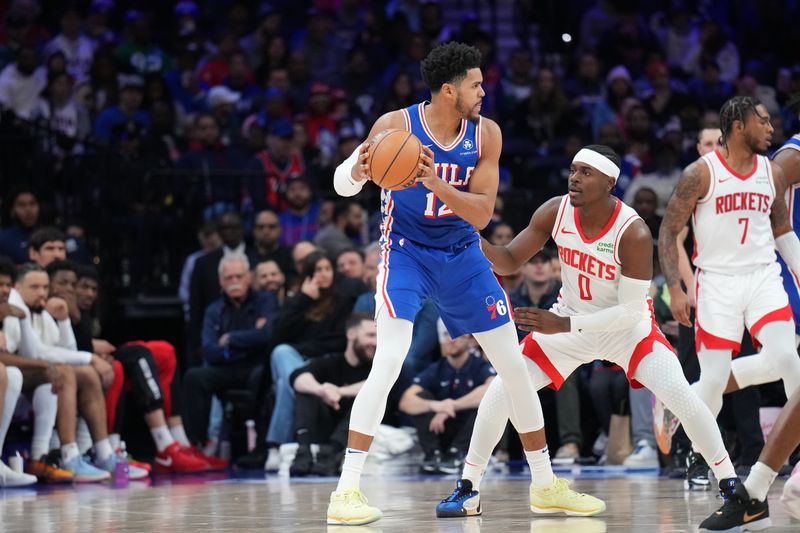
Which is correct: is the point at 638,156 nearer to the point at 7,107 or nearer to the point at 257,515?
the point at 7,107

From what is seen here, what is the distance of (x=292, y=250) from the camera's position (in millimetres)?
11664

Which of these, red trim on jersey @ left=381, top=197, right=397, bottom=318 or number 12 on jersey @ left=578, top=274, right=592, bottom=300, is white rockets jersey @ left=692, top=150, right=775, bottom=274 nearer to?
number 12 on jersey @ left=578, top=274, right=592, bottom=300

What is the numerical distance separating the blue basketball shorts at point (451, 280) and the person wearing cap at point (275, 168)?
21.3ft

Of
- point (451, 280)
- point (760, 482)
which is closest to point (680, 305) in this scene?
point (451, 280)

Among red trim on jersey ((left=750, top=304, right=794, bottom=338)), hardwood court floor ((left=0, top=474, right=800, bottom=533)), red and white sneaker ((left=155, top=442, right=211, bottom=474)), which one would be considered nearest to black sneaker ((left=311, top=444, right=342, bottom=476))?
hardwood court floor ((left=0, top=474, right=800, bottom=533))

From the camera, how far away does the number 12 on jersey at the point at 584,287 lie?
6172mm

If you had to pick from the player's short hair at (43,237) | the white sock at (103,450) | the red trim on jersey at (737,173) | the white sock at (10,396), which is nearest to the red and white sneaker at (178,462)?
the white sock at (103,450)

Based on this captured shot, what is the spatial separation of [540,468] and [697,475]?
163cm

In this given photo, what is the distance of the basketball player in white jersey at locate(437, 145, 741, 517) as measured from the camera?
5930 millimetres

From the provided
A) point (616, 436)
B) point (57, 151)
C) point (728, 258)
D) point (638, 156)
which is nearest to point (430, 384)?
point (616, 436)

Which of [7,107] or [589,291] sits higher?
[7,107]

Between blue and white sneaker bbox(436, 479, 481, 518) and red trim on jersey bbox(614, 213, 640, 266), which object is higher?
red trim on jersey bbox(614, 213, 640, 266)

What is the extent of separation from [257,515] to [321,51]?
31.3ft

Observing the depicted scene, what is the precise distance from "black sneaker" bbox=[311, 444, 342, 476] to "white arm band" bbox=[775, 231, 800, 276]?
3.80 metres
